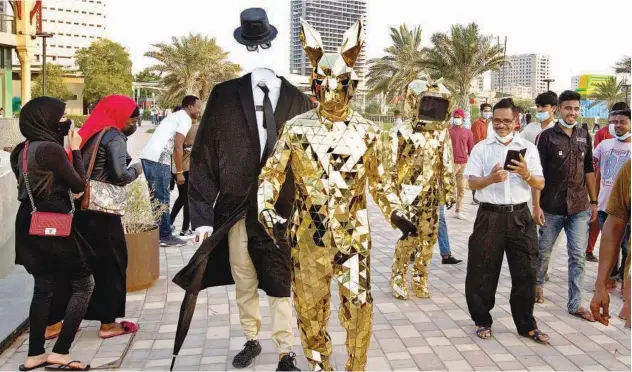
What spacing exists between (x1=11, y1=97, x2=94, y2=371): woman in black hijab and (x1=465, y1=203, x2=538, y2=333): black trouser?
293cm

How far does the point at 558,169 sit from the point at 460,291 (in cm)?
158

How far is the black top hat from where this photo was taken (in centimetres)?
377

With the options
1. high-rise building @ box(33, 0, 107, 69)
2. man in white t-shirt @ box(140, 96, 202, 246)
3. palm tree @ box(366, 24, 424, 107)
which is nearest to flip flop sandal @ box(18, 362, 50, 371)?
man in white t-shirt @ box(140, 96, 202, 246)

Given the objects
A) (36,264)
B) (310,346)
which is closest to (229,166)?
(310,346)

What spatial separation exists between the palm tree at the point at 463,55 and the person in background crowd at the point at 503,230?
27131mm

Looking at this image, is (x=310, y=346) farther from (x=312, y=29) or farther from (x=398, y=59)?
(x=398, y=59)

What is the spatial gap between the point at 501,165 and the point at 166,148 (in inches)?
187

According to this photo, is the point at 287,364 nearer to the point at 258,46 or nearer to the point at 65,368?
the point at 65,368

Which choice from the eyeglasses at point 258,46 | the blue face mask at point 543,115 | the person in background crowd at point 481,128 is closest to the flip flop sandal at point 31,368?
the eyeglasses at point 258,46

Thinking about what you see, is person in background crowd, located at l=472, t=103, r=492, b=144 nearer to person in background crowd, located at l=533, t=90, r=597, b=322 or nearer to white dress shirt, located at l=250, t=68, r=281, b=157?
person in background crowd, located at l=533, t=90, r=597, b=322

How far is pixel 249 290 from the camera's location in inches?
159

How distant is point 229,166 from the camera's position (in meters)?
3.78

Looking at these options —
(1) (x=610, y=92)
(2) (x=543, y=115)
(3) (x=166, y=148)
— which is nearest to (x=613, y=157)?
(2) (x=543, y=115)

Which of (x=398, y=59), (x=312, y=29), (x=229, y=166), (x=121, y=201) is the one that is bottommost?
(x=121, y=201)
